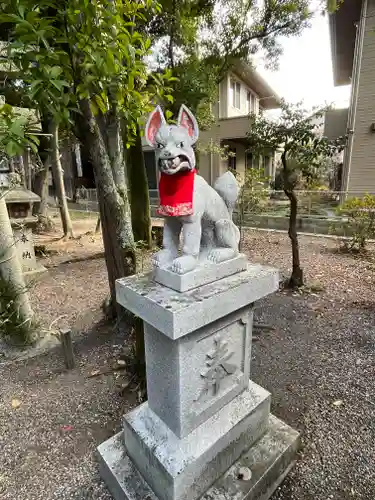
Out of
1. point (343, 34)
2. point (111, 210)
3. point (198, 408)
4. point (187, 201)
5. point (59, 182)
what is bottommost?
point (198, 408)

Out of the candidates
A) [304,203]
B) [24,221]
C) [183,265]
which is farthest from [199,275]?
[304,203]

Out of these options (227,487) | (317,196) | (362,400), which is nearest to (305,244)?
(317,196)

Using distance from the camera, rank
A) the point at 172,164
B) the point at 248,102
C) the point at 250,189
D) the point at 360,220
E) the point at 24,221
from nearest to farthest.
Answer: the point at 172,164, the point at 24,221, the point at 360,220, the point at 250,189, the point at 248,102

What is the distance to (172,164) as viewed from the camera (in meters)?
1.33

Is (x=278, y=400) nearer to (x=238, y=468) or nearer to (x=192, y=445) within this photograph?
(x=238, y=468)

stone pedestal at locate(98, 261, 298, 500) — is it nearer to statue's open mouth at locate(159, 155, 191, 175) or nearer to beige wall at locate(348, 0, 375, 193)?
statue's open mouth at locate(159, 155, 191, 175)

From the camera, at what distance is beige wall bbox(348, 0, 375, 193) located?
8.08 metres

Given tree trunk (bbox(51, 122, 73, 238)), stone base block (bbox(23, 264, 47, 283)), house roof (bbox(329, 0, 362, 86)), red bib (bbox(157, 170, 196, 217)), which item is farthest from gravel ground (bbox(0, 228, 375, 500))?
house roof (bbox(329, 0, 362, 86))

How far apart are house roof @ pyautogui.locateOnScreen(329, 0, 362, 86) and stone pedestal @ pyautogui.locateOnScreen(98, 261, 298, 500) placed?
35.0 ft

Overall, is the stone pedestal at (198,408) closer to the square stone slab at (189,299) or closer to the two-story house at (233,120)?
the square stone slab at (189,299)

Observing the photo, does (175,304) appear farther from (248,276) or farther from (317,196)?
(317,196)

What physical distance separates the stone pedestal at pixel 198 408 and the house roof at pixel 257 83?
10.3 meters

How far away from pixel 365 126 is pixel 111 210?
29.0 ft

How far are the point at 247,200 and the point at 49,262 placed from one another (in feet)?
15.7
